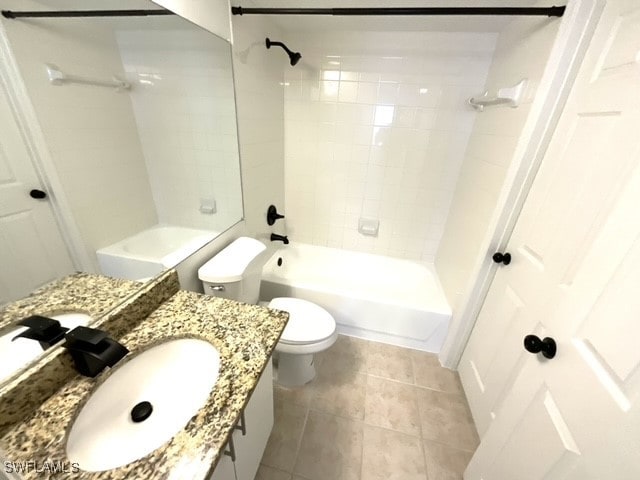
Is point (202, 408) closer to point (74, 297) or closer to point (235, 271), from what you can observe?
point (74, 297)

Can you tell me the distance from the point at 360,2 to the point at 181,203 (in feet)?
4.62

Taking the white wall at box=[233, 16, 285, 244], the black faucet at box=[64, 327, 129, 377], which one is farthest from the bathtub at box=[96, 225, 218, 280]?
the white wall at box=[233, 16, 285, 244]

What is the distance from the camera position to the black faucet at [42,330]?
591 millimetres

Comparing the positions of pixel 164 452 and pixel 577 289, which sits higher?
pixel 577 289

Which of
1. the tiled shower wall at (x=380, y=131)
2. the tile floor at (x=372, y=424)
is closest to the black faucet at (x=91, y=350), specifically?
the tile floor at (x=372, y=424)

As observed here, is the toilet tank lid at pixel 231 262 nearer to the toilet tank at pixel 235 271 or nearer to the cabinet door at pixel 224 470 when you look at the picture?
the toilet tank at pixel 235 271

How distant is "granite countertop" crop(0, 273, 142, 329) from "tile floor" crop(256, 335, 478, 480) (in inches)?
40.2

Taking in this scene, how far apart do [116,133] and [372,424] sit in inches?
68.8

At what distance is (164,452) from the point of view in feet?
1.64

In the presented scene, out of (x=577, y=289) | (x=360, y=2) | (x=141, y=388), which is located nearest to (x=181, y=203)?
(x=141, y=388)

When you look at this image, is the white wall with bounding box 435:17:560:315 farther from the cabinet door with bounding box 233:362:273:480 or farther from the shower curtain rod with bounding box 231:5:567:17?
the cabinet door with bounding box 233:362:273:480

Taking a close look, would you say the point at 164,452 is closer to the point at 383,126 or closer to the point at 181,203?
the point at 181,203

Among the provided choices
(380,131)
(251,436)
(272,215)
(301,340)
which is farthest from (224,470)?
(380,131)

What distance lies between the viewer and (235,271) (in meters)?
1.24
